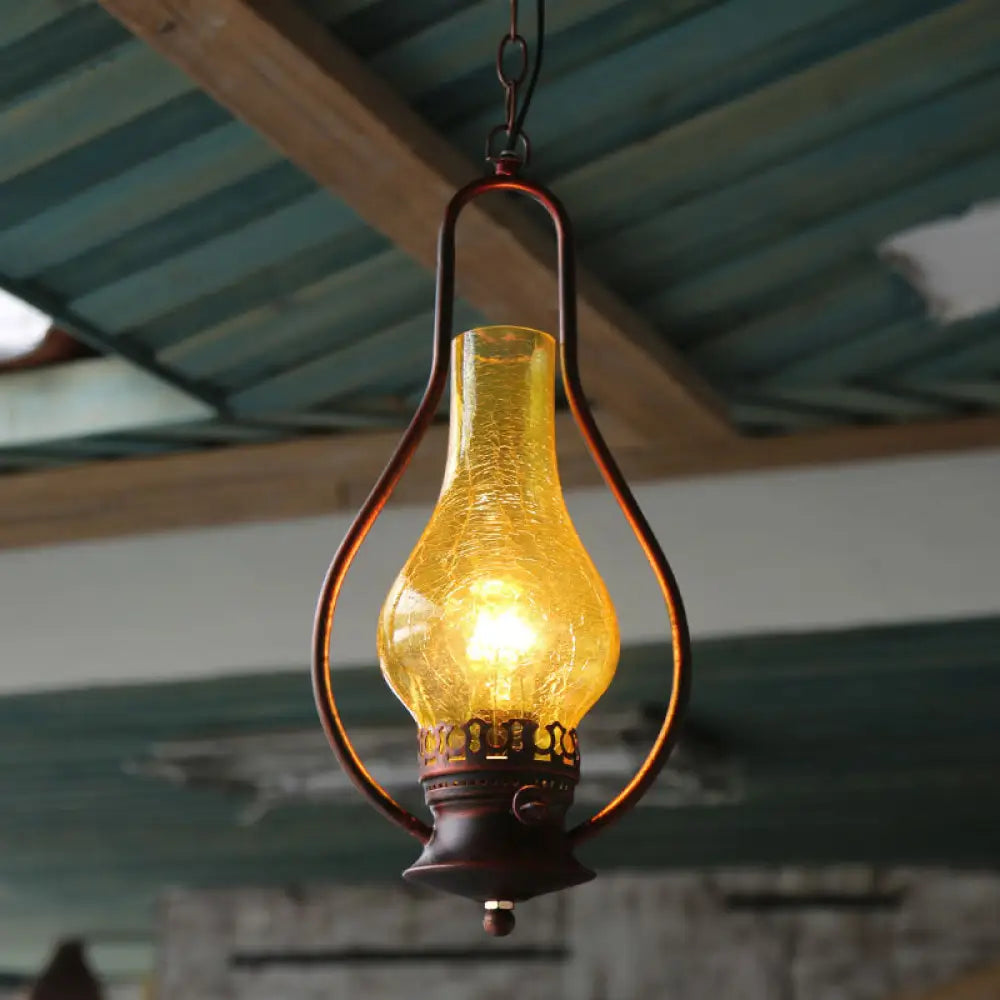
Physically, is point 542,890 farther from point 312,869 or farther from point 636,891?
point 312,869

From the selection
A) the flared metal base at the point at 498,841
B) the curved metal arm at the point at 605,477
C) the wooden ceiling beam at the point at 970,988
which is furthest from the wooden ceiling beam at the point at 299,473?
the wooden ceiling beam at the point at 970,988

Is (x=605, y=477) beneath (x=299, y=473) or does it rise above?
beneath

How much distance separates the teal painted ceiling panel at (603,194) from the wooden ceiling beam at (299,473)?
45 mm

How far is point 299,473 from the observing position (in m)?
2.49

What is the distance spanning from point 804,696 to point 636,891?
4.37 feet

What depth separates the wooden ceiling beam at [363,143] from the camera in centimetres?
137

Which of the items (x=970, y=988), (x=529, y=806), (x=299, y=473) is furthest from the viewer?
(x=970, y=988)

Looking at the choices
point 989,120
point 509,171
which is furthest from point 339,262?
point 509,171

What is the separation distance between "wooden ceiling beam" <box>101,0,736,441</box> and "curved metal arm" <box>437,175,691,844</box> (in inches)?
17.5

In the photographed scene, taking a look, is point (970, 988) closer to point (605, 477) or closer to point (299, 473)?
point (299, 473)

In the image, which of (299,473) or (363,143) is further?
(299,473)

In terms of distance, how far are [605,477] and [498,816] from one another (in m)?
0.21

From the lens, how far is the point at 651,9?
152cm

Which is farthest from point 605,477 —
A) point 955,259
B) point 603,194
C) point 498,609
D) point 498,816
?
point 955,259
